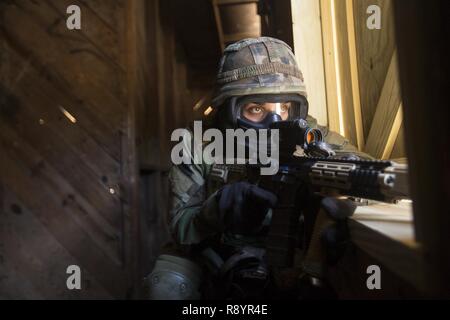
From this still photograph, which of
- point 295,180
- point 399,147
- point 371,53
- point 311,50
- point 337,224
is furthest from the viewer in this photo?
point 311,50

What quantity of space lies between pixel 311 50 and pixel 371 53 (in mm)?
378

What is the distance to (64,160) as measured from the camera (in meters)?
2.27

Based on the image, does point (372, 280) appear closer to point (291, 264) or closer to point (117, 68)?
point (291, 264)

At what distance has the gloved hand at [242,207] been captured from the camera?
1.14 meters

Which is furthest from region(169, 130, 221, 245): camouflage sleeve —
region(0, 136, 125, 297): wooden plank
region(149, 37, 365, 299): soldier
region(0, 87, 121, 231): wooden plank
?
region(0, 136, 125, 297): wooden plank

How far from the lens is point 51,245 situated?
7.36 feet

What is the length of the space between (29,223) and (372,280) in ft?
6.58

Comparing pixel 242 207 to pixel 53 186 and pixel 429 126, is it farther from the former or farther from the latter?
pixel 53 186

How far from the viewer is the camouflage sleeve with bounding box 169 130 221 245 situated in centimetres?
143

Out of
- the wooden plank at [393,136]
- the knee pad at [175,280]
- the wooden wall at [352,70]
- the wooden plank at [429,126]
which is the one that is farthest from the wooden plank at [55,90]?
the wooden plank at [429,126]

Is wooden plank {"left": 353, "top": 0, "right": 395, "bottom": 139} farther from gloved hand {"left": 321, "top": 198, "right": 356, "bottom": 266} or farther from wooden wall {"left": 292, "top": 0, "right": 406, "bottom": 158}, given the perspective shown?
gloved hand {"left": 321, "top": 198, "right": 356, "bottom": 266}

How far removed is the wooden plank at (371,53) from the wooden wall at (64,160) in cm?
135

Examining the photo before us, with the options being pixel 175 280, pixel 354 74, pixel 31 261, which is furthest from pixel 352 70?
pixel 31 261

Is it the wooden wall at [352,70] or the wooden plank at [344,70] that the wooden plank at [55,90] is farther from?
the wooden plank at [344,70]
